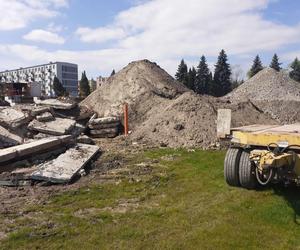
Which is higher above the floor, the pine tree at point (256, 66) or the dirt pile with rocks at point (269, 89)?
the pine tree at point (256, 66)

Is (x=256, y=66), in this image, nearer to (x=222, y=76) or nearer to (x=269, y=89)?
(x=222, y=76)

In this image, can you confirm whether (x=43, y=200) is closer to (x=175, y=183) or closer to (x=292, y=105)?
(x=175, y=183)

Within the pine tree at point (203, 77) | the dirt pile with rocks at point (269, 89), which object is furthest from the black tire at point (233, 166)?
the pine tree at point (203, 77)

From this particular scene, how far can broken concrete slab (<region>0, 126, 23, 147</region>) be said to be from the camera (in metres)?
12.1

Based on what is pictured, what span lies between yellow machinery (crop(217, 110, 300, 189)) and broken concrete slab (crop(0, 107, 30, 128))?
8514 millimetres

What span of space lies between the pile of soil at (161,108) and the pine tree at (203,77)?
134 ft

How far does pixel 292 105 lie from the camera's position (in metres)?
23.2

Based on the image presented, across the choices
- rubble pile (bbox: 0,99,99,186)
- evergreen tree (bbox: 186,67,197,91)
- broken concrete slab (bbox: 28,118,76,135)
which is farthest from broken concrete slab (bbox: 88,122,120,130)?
evergreen tree (bbox: 186,67,197,91)

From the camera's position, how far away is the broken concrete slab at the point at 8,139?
39.7 ft

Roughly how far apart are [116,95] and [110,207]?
13.1 meters

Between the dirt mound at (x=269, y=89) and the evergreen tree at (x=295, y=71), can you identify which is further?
the evergreen tree at (x=295, y=71)

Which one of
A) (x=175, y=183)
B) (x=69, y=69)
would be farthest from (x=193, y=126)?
(x=69, y=69)

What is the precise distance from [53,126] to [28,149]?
12.0 feet

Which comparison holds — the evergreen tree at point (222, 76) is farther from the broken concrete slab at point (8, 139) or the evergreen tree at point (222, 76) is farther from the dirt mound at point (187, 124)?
the broken concrete slab at point (8, 139)
